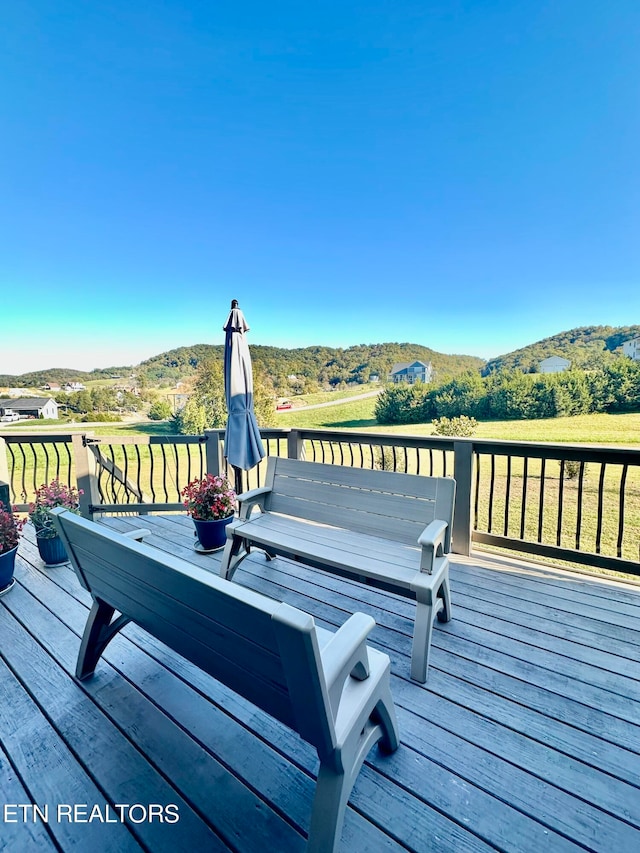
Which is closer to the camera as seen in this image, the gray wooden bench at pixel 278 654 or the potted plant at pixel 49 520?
the gray wooden bench at pixel 278 654

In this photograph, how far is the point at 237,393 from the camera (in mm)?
3412

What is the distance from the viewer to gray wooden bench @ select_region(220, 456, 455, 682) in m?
1.83

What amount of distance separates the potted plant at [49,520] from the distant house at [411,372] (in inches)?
266

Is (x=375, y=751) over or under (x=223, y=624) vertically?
under

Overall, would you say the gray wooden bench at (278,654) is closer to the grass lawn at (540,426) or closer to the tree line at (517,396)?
the grass lawn at (540,426)

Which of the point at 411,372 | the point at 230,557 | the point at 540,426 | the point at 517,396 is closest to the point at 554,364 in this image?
the point at 517,396

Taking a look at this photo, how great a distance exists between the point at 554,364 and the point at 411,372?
292 cm

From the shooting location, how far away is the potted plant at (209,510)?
3141 millimetres

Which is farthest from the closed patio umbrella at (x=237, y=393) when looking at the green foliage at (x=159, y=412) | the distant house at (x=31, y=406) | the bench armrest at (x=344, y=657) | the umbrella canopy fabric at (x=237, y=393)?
the distant house at (x=31, y=406)

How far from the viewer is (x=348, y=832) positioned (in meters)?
1.09

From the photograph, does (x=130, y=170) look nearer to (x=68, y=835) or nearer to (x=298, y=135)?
(x=298, y=135)

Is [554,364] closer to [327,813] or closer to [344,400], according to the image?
[344,400]

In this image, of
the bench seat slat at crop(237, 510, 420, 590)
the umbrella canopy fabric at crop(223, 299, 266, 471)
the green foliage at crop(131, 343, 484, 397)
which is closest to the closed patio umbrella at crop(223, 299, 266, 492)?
the umbrella canopy fabric at crop(223, 299, 266, 471)

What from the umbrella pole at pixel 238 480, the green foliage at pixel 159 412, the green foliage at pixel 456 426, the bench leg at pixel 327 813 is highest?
the green foliage at pixel 159 412
